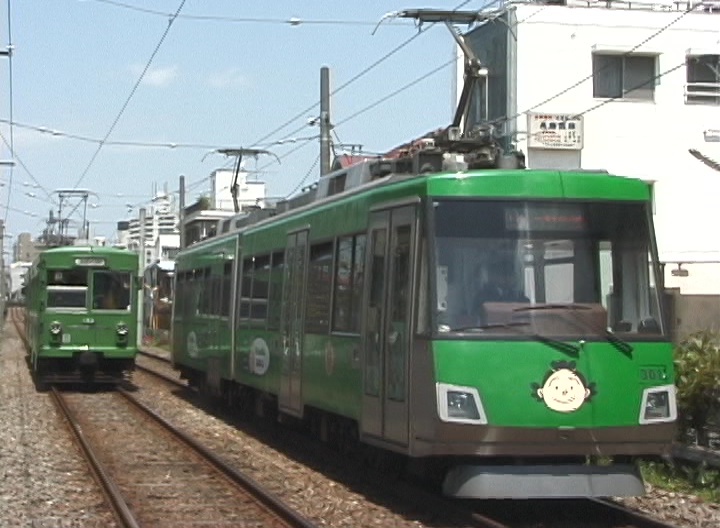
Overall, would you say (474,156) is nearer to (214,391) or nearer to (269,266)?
(269,266)

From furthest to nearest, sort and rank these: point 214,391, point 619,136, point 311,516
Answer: point 619,136 → point 214,391 → point 311,516

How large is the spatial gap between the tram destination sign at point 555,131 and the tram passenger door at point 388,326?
21.1 m

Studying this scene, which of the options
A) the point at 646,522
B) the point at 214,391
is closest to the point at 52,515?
the point at 646,522

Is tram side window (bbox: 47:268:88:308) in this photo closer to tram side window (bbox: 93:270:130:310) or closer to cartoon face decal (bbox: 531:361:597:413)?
tram side window (bbox: 93:270:130:310)

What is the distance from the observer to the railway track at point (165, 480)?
11.5 meters

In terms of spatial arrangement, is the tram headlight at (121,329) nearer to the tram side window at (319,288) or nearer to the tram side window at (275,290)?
the tram side window at (275,290)

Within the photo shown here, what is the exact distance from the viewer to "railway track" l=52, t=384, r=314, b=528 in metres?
11.5

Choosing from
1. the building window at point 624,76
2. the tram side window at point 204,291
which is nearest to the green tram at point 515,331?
the tram side window at point 204,291

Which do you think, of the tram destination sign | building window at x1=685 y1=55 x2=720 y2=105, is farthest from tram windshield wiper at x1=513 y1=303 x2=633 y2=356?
building window at x1=685 y1=55 x2=720 y2=105

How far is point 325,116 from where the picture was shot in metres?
27.8

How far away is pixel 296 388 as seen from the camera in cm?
1548

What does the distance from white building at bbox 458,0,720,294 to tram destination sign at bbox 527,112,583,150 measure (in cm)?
3

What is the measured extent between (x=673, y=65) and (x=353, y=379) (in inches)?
944

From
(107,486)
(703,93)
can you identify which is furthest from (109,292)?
(703,93)
